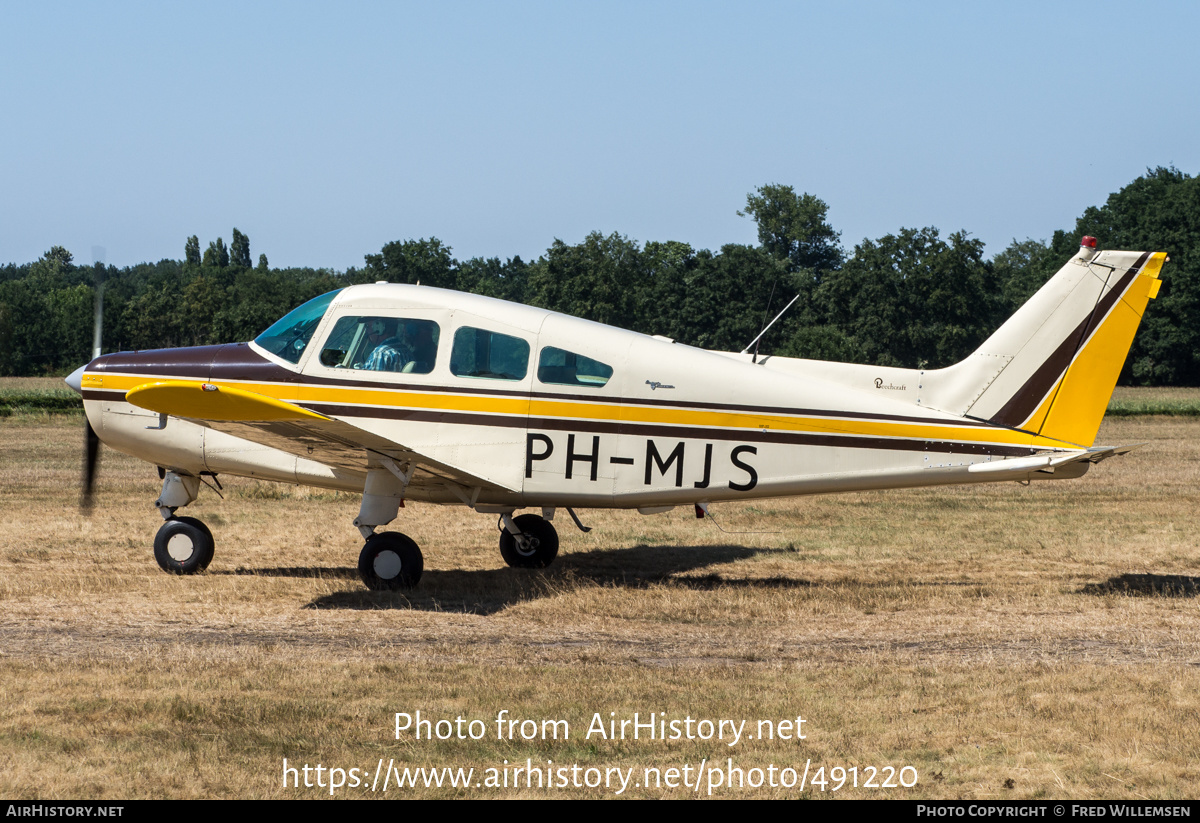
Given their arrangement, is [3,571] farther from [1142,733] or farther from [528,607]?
[1142,733]

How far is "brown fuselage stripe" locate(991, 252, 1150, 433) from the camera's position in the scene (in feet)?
32.4

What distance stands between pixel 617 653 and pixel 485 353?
3.34 meters

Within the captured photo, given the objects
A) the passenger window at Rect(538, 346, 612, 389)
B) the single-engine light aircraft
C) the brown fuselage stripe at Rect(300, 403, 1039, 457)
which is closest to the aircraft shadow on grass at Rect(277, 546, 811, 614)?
the single-engine light aircraft

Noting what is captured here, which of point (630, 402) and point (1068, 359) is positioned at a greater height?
point (1068, 359)

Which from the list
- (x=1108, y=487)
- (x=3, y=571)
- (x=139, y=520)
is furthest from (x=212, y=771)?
(x=1108, y=487)

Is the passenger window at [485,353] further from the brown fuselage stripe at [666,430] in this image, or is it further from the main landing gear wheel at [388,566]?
the main landing gear wheel at [388,566]

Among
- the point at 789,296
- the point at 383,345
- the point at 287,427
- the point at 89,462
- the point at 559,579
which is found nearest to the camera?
the point at 287,427

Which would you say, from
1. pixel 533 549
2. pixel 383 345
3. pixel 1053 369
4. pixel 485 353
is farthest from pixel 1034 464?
pixel 383 345

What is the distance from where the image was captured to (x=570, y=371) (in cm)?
1020

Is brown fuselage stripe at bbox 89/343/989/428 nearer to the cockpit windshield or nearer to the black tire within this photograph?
the cockpit windshield

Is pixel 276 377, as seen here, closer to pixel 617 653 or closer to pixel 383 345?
pixel 383 345

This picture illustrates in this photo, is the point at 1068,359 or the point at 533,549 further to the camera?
the point at 533,549

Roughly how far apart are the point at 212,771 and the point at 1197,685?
593 centimetres

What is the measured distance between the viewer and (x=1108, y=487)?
19234mm
